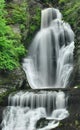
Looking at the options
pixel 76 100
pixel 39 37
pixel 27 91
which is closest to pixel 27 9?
pixel 39 37

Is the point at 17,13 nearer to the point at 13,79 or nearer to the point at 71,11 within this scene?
the point at 71,11

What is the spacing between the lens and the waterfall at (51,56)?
24953 millimetres

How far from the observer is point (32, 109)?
19875mm

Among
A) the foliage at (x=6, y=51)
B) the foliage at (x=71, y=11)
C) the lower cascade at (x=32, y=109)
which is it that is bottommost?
the lower cascade at (x=32, y=109)

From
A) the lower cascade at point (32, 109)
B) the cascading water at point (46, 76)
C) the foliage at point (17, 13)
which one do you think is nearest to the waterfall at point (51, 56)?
the cascading water at point (46, 76)

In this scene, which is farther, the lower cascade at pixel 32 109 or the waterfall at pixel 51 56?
the waterfall at pixel 51 56

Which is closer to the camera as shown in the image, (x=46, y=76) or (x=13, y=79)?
(x=13, y=79)

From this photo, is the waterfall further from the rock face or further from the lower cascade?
the lower cascade

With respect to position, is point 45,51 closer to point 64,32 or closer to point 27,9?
point 64,32

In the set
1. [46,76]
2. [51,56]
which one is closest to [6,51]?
[46,76]

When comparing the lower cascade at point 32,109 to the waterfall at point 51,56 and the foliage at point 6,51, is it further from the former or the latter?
the waterfall at point 51,56

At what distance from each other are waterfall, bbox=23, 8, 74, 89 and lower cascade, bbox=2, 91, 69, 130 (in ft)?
12.8

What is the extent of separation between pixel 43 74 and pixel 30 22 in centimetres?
560

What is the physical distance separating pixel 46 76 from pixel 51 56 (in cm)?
162
